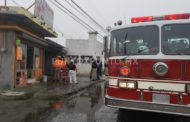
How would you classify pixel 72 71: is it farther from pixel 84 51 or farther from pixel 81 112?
pixel 84 51

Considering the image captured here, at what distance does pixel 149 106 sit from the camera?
807 centimetres

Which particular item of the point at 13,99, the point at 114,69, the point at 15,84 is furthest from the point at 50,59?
the point at 114,69

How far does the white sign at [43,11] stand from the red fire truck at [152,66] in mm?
10918

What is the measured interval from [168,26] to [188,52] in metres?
0.83

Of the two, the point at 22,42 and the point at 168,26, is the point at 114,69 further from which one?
the point at 22,42

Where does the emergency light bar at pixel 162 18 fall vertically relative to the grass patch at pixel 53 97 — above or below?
above

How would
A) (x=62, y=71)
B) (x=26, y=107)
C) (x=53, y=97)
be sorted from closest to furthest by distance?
(x=26, y=107), (x=53, y=97), (x=62, y=71)

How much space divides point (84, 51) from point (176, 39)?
30.7 meters

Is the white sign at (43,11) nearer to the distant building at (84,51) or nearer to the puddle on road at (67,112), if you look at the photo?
the puddle on road at (67,112)

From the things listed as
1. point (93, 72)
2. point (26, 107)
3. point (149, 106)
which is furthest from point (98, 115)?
point (93, 72)

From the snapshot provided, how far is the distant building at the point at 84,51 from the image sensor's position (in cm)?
3825

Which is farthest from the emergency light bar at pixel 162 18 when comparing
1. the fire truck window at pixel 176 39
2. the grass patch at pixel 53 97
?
the grass patch at pixel 53 97

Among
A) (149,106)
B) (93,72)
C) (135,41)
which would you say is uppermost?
(135,41)

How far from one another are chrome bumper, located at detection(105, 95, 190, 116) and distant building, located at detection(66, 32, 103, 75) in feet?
96.4
